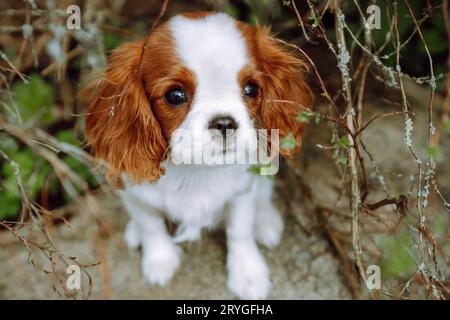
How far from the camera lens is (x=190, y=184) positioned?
2.38 meters

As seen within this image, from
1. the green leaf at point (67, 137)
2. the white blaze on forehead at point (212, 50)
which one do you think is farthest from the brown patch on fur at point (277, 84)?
the green leaf at point (67, 137)

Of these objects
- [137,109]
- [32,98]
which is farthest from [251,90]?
[32,98]

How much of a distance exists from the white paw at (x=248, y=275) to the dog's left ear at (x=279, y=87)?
643mm

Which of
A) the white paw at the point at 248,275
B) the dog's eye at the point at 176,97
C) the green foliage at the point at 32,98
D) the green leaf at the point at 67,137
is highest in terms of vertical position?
the green foliage at the point at 32,98

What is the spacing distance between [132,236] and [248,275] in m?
0.65

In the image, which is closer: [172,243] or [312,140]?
[172,243]

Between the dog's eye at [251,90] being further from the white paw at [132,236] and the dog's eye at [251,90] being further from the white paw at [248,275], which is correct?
the white paw at [132,236]

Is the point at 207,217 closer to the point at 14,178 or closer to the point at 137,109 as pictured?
the point at 137,109

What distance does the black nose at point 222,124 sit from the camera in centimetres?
192

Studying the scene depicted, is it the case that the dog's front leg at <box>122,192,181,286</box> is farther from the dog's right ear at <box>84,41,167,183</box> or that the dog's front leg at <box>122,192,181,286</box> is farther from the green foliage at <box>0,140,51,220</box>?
the green foliage at <box>0,140,51,220</box>

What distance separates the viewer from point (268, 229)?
2895 millimetres

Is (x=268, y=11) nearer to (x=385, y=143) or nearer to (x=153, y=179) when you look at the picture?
(x=385, y=143)
